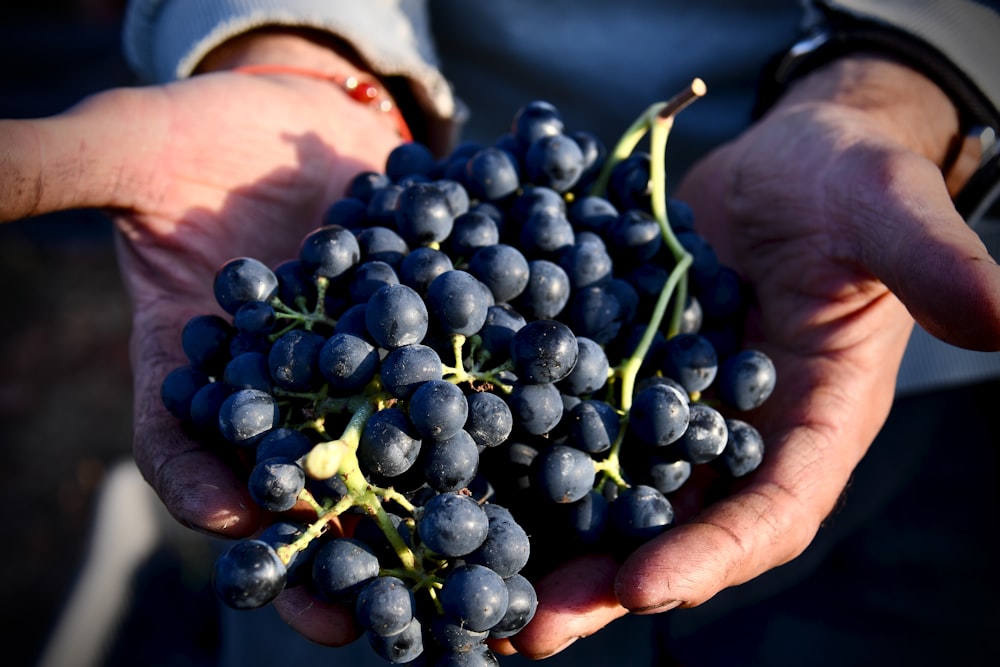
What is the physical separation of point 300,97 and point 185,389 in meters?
1.21

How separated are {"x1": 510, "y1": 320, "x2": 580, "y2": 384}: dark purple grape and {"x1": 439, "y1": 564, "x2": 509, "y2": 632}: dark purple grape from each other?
0.38 metres

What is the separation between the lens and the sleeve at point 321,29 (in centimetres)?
253

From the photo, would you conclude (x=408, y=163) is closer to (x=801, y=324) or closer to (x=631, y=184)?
(x=631, y=184)

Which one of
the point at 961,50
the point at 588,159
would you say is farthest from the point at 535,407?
the point at 961,50

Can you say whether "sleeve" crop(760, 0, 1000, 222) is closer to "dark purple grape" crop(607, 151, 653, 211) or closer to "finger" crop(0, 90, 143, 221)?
"dark purple grape" crop(607, 151, 653, 211)

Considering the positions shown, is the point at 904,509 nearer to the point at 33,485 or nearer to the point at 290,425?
the point at 290,425

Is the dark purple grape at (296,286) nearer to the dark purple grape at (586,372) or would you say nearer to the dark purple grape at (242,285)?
the dark purple grape at (242,285)

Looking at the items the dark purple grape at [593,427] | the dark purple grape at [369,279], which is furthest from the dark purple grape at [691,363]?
the dark purple grape at [369,279]

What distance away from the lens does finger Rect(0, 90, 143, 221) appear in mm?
1697

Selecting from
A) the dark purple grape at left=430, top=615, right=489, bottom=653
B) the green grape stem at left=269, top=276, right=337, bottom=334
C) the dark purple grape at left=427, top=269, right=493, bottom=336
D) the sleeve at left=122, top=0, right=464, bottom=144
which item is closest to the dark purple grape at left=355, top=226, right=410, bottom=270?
the green grape stem at left=269, top=276, right=337, bottom=334

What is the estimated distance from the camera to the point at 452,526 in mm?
1259

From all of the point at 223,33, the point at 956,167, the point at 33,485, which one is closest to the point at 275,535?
the point at 223,33

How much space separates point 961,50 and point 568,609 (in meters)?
2.02

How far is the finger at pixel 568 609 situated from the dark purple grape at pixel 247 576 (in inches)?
19.7
